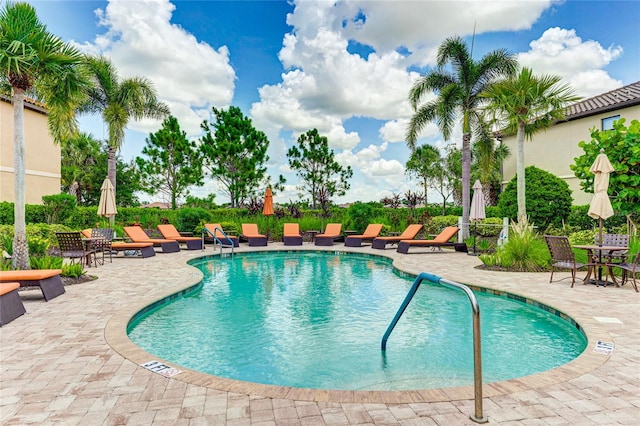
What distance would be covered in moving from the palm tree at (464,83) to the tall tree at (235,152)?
587 inches

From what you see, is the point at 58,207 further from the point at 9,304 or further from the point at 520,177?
the point at 520,177

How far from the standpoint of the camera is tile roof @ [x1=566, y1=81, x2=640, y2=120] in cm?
1907

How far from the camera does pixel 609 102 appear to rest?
66.8ft

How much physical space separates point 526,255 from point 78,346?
1031cm

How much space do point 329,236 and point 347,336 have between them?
1251 centimetres

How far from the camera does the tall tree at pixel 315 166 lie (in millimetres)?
32438

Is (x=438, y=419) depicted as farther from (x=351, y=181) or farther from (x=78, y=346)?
(x=351, y=181)

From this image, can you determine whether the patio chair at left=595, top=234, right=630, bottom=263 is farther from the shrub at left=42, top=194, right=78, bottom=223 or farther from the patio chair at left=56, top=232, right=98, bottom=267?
the shrub at left=42, top=194, right=78, bottom=223

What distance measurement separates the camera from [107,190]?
1377 cm

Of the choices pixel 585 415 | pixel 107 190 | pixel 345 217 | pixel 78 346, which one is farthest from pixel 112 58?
pixel 585 415

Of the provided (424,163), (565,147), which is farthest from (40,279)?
(424,163)

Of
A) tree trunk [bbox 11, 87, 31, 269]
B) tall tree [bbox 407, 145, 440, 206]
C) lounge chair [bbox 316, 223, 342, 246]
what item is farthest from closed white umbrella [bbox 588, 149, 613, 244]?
tall tree [bbox 407, 145, 440, 206]

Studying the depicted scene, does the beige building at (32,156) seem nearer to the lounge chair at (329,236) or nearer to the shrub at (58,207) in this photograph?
the shrub at (58,207)

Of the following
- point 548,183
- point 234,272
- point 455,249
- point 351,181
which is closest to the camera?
point 234,272
